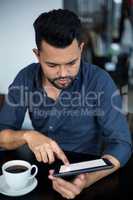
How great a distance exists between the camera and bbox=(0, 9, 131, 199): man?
130 cm

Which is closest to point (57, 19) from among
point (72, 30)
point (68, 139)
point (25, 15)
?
point (72, 30)

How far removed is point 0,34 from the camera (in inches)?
96.0

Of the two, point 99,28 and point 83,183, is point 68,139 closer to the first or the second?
point 83,183

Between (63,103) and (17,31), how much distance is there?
3.56 ft

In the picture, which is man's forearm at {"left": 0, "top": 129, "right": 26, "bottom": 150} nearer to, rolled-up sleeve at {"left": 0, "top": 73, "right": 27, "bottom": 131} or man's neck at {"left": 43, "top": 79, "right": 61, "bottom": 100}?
rolled-up sleeve at {"left": 0, "top": 73, "right": 27, "bottom": 131}

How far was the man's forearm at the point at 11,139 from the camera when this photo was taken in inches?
53.1

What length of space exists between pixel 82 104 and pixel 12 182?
54 cm

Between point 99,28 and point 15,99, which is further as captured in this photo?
point 99,28

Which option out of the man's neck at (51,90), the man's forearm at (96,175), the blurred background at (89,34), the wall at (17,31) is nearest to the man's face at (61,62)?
the man's neck at (51,90)

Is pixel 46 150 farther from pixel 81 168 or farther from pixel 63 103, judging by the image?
pixel 63 103

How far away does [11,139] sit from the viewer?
4.52 ft

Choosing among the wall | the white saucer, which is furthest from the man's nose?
the wall

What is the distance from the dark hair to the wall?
3.26ft

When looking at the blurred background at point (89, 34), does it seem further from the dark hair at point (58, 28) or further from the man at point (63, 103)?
the dark hair at point (58, 28)
